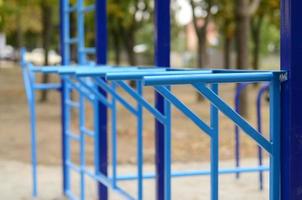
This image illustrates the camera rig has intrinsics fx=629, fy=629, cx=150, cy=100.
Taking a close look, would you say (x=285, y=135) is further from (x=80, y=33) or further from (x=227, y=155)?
(x=227, y=155)

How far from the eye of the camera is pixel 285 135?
2.39 meters

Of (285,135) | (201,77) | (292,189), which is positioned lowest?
(292,189)

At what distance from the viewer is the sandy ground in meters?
6.33

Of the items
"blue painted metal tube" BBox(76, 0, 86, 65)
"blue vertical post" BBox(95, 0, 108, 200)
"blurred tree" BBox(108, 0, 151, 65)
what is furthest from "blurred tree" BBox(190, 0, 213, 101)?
"blue vertical post" BBox(95, 0, 108, 200)

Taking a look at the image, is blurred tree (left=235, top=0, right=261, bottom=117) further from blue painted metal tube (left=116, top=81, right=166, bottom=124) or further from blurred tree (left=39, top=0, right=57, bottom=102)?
blue painted metal tube (left=116, top=81, right=166, bottom=124)

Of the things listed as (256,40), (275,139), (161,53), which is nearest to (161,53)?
(161,53)

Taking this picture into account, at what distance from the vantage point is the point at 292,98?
2.33m

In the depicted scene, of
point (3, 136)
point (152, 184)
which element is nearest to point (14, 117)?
point (3, 136)

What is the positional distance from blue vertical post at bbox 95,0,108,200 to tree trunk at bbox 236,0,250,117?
6901 millimetres

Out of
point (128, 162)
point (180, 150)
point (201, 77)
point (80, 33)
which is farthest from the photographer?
point (180, 150)

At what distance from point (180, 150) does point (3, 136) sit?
3147 mm

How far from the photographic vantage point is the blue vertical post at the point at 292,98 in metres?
2.30

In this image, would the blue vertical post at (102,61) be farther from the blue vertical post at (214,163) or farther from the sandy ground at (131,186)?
the blue vertical post at (214,163)

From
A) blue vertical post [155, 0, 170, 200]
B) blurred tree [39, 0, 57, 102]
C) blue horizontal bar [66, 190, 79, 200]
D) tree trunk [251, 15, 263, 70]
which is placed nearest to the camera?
blue vertical post [155, 0, 170, 200]
